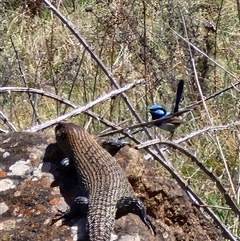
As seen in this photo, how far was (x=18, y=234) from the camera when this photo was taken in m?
2.51

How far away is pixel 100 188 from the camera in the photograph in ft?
9.02

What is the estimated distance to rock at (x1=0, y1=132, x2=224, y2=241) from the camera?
2521mm

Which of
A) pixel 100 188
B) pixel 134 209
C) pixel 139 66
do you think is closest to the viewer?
pixel 134 209

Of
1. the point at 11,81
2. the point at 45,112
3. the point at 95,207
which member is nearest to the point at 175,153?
the point at 45,112

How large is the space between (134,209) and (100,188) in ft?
0.64

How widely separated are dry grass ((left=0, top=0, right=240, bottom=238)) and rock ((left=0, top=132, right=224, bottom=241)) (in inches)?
52.1

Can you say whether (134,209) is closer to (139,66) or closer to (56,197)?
(56,197)

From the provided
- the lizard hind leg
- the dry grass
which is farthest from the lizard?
the dry grass

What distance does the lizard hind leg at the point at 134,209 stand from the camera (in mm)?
2611

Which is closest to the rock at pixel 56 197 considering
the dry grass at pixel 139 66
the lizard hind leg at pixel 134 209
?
the lizard hind leg at pixel 134 209

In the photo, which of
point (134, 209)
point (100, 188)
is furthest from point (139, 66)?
point (134, 209)

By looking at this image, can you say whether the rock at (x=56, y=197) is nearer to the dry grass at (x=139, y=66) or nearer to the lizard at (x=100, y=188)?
the lizard at (x=100, y=188)

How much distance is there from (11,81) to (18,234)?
14.2ft

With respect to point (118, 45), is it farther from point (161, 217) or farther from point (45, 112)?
point (161, 217)
